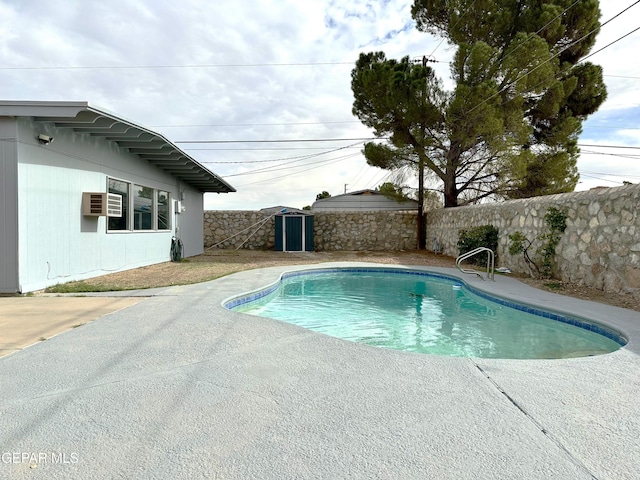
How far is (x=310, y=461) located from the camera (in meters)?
1.70

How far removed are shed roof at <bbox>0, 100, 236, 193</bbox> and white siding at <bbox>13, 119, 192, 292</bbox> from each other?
9.2 inches

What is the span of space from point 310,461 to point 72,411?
141 cm

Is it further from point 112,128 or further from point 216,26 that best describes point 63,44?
point 112,128

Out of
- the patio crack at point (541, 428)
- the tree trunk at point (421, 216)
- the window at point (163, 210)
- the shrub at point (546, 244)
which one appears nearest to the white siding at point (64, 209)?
the window at point (163, 210)

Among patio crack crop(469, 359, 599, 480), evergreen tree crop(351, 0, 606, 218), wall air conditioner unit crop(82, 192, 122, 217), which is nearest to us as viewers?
patio crack crop(469, 359, 599, 480)

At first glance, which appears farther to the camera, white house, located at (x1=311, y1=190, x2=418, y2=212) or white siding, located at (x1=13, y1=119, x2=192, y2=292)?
white house, located at (x1=311, y1=190, x2=418, y2=212)

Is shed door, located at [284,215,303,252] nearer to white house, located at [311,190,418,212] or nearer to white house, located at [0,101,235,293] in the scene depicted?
white house, located at [0,101,235,293]

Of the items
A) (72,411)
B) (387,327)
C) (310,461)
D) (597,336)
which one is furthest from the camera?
(387,327)

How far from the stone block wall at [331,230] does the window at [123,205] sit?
313 inches

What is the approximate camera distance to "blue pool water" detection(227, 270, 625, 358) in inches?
174

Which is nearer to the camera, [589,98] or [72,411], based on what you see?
[72,411]

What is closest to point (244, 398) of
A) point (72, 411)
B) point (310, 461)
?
point (310, 461)

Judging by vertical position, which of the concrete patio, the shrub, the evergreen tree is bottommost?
the concrete patio

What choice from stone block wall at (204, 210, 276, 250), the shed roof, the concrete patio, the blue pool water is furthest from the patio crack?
stone block wall at (204, 210, 276, 250)
